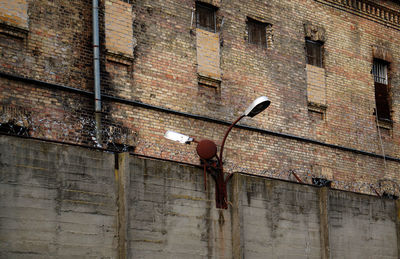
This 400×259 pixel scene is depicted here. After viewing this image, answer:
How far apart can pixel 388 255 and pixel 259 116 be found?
187 inches

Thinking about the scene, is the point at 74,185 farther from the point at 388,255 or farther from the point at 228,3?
the point at 228,3

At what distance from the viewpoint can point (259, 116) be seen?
1719cm

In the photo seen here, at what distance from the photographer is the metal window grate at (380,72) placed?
20578 millimetres

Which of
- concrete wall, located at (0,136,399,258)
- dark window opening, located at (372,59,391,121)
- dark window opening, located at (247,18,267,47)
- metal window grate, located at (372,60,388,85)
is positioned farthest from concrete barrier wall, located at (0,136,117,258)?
metal window grate, located at (372,60,388,85)

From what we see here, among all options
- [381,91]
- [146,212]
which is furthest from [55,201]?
[381,91]

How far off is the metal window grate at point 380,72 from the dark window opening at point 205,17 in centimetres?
604

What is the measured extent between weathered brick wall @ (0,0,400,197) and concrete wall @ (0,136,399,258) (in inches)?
138

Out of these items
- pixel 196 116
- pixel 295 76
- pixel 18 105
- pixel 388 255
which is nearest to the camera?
pixel 18 105

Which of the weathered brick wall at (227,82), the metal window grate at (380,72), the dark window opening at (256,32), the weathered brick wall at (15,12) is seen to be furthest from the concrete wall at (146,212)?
the metal window grate at (380,72)

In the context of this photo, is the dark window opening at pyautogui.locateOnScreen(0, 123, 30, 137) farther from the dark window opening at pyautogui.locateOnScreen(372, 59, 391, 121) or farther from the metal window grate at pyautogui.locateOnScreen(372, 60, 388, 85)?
Result: the metal window grate at pyautogui.locateOnScreen(372, 60, 388, 85)

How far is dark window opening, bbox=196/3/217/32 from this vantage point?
16.8 m

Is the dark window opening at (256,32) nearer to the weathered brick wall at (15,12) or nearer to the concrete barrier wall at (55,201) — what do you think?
the weathered brick wall at (15,12)

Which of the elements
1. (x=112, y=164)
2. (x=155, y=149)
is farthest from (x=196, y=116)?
(x=112, y=164)

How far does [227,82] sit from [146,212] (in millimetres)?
6813
